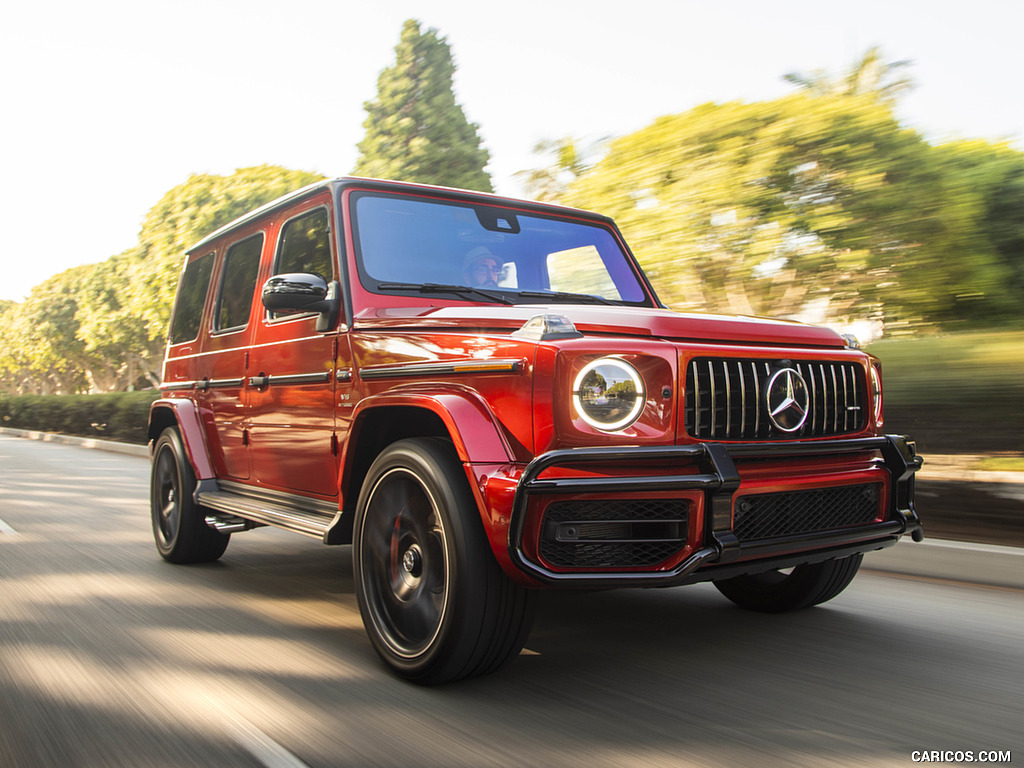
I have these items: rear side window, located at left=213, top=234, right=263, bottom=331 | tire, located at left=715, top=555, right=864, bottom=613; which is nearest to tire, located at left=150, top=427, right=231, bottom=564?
rear side window, located at left=213, top=234, right=263, bottom=331

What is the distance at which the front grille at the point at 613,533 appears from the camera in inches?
116

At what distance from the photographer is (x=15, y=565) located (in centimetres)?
576

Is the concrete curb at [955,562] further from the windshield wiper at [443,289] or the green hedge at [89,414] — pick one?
the green hedge at [89,414]

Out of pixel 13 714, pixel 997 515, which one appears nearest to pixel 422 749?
pixel 13 714

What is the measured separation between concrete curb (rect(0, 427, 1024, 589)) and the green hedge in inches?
604

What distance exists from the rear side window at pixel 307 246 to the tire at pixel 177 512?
161 cm

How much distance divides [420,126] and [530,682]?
1085 inches

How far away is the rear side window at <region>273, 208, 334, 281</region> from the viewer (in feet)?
14.2

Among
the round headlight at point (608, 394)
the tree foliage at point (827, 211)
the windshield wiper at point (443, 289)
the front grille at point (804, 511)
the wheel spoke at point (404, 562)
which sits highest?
the tree foliage at point (827, 211)

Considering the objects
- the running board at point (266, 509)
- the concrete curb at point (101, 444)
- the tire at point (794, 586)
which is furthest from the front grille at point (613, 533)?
the concrete curb at point (101, 444)

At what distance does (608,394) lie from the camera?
3043 mm

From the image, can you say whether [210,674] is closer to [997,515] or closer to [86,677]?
[86,677]

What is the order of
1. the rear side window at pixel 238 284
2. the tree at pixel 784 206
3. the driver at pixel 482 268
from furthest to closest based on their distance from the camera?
the tree at pixel 784 206
the rear side window at pixel 238 284
the driver at pixel 482 268

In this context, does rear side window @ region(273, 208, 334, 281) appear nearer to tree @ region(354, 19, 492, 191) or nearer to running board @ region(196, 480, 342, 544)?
running board @ region(196, 480, 342, 544)
